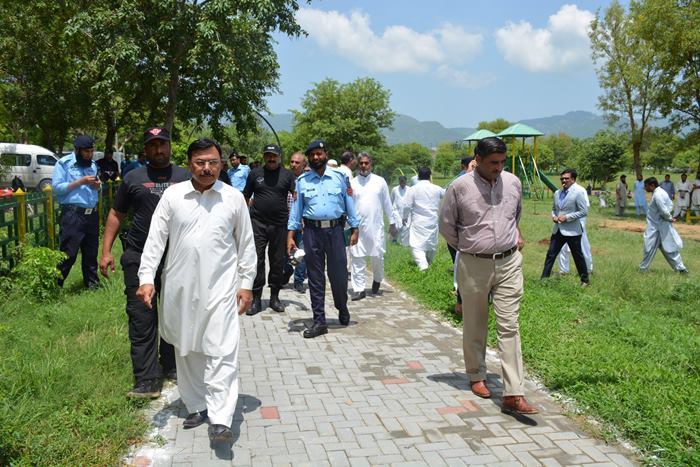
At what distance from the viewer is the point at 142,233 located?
4.70 m

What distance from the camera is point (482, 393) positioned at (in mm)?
4805

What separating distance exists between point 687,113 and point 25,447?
26.4 m

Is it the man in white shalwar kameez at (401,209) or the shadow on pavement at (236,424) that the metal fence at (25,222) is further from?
the man in white shalwar kameez at (401,209)

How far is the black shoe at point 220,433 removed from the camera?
373 centimetres

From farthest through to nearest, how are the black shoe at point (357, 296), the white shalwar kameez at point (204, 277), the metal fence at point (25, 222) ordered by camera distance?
1. the black shoe at point (357, 296)
2. the metal fence at point (25, 222)
3. the white shalwar kameez at point (204, 277)

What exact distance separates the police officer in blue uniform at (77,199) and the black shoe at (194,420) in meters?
4.19

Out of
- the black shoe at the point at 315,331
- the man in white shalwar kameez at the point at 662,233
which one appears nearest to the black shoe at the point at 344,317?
the black shoe at the point at 315,331

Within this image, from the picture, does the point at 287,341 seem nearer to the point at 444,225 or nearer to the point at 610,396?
the point at 444,225

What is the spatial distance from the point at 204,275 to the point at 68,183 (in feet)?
14.7

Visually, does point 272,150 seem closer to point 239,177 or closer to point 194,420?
point 194,420

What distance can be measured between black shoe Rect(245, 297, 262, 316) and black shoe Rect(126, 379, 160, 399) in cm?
287

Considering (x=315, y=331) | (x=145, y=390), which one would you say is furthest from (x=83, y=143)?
(x=145, y=390)

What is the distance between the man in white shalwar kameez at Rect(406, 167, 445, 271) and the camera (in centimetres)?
991

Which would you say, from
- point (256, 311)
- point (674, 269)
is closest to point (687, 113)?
point (674, 269)
